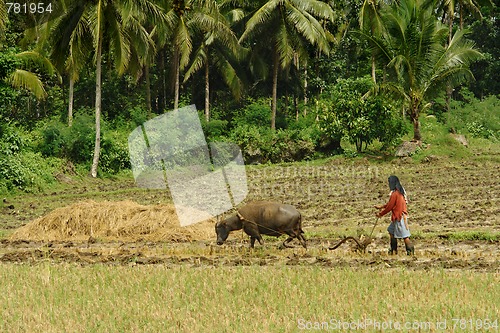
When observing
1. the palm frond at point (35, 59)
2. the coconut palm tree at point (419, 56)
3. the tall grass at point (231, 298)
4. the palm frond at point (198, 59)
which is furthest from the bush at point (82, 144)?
the tall grass at point (231, 298)

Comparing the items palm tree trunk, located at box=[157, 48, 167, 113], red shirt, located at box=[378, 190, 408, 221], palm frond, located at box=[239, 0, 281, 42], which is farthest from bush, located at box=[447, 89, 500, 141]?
red shirt, located at box=[378, 190, 408, 221]

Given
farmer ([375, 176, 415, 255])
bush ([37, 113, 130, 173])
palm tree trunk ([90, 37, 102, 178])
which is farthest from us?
bush ([37, 113, 130, 173])

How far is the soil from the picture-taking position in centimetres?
973

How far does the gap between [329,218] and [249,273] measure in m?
6.25

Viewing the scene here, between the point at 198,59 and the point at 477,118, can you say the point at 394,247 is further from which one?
the point at 477,118

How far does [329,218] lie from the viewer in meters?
14.4

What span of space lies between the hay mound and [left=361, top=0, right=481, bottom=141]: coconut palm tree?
550 inches

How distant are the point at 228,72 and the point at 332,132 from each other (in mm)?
5441

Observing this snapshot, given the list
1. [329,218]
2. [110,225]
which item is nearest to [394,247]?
[329,218]

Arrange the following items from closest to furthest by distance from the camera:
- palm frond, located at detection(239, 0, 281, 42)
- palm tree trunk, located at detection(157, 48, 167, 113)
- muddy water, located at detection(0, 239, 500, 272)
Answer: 1. muddy water, located at detection(0, 239, 500, 272)
2. palm frond, located at detection(239, 0, 281, 42)
3. palm tree trunk, located at detection(157, 48, 167, 113)

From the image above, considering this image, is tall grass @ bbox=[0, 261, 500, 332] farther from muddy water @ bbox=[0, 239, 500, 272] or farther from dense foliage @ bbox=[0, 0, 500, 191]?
dense foliage @ bbox=[0, 0, 500, 191]

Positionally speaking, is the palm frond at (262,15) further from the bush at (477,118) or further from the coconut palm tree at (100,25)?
the bush at (477,118)

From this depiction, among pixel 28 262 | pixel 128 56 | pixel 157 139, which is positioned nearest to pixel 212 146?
pixel 157 139

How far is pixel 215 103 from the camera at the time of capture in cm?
3512
